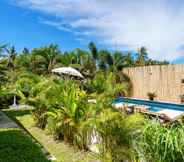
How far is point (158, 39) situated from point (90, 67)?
391 inches

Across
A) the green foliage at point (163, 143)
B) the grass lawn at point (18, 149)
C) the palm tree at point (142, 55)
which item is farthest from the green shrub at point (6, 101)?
the palm tree at point (142, 55)

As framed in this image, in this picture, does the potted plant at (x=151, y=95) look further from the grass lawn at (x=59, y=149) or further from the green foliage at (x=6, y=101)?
the grass lawn at (x=59, y=149)

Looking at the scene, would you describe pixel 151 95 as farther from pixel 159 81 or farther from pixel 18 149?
pixel 18 149

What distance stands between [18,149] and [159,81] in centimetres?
1299

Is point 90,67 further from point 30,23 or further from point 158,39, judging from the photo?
point 158,39

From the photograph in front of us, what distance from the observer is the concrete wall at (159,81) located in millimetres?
16172

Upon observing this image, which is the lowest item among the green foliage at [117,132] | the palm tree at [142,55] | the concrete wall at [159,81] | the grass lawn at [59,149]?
the grass lawn at [59,149]

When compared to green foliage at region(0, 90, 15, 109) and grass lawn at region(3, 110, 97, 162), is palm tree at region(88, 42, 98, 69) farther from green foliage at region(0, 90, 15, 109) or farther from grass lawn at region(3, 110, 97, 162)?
grass lawn at region(3, 110, 97, 162)

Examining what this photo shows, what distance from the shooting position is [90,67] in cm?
2644

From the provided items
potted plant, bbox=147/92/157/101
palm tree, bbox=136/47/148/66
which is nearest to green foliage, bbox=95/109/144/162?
potted plant, bbox=147/92/157/101

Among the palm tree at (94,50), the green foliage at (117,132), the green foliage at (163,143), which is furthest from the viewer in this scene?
the palm tree at (94,50)

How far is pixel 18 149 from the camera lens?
22.2ft

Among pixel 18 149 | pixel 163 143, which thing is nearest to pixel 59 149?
pixel 18 149

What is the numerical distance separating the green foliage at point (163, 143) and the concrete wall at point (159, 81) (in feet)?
42.1
